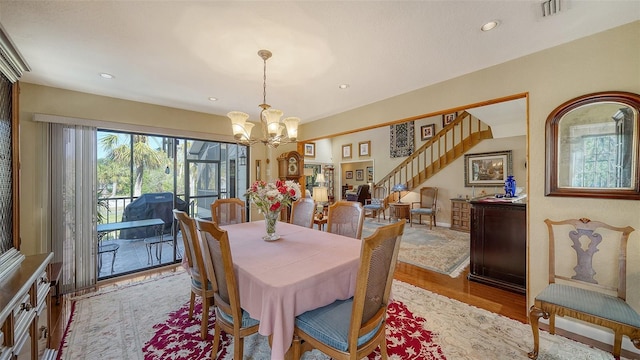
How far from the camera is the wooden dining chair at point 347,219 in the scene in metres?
2.62

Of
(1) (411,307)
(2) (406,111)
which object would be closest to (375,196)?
(2) (406,111)

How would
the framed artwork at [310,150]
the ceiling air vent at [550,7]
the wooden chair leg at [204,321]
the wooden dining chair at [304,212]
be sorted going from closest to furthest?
the ceiling air vent at [550,7] < the wooden chair leg at [204,321] < the wooden dining chair at [304,212] < the framed artwork at [310,150]

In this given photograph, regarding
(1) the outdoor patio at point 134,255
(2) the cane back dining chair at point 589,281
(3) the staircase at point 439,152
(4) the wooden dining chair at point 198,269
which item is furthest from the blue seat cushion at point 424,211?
(4) the wooden dining chair at point 198,269

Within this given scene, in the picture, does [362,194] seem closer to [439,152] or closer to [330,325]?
[439,152]

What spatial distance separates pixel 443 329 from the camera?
2.10 meters

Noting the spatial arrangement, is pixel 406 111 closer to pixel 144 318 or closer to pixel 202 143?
pixel 202 143

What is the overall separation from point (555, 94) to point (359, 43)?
5.76 ft

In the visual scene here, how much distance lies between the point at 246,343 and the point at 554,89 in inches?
132

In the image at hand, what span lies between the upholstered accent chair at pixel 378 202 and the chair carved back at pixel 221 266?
6.01m

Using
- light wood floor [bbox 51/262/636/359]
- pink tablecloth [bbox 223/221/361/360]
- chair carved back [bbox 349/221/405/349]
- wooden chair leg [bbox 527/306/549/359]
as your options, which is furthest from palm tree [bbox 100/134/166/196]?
wooden chair leg [bbox 527/306/549/359]

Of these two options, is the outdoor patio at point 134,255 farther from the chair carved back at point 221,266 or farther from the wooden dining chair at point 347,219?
the wooden dining chair at point 347,219

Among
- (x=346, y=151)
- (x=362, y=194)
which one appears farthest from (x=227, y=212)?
(x=346, y=151)

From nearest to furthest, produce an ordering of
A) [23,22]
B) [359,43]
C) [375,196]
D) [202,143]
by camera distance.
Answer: [23,22]
[359,43]
[202,143]
[375,196]

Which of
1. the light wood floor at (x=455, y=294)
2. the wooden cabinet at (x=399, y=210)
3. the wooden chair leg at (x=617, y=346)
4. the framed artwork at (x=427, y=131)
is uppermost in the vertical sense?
the framed artwork at (x=427, y=131)
